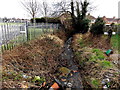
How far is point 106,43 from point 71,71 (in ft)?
13.5

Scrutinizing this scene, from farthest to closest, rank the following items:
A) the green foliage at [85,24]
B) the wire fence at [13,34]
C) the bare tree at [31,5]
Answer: the bare tree at [31,5] < the green foliage at [85,24] < the wire fence at [13,34]

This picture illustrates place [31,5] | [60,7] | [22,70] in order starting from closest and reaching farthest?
[22,70] → [60,7] → [31,5]

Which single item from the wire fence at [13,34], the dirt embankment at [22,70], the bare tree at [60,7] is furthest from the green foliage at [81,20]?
the dirt embankment at [22,70]

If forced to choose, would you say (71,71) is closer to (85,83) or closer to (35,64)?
(85,83)

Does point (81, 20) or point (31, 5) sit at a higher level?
point (31, 5)

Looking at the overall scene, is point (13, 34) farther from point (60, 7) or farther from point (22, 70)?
point (60, 7)

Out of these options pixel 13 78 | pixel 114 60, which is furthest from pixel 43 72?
pixel 114 60

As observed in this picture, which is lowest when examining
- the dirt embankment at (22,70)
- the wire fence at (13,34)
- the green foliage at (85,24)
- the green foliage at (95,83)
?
the green foliage at (95,83)

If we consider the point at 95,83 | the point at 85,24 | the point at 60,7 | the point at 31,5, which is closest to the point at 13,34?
the point at 95,83

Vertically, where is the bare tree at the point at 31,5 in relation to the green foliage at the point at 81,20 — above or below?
above

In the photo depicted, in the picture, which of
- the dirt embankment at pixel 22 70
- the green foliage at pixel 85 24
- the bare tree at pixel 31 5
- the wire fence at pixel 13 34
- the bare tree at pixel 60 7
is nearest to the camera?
the dirt embankment at pixel 22 70

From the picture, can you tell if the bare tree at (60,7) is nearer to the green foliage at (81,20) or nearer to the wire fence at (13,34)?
the green foliage at (81,20)

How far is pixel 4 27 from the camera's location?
13.6ft

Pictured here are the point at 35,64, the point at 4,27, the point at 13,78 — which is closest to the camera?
the point at 13,78
